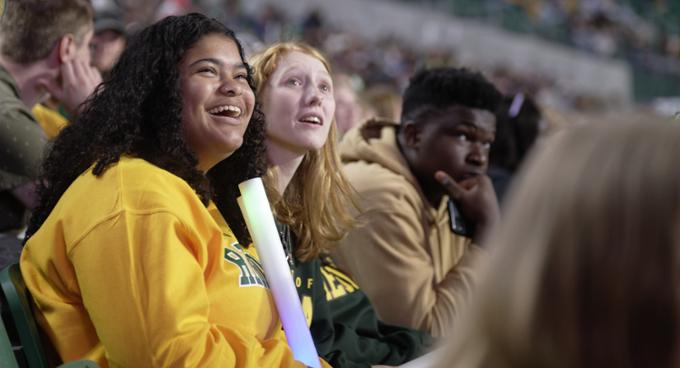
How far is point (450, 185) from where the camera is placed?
3.63m

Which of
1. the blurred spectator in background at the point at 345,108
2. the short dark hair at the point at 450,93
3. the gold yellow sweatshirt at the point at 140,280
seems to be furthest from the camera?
the blurred spectator in background at the point at 345,108

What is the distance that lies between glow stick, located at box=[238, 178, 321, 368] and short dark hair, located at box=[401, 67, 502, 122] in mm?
1497

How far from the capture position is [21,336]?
2168 mm

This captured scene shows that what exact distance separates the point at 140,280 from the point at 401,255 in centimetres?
A: 153

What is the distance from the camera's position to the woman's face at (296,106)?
310 cm

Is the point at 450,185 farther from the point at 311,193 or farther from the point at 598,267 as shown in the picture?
the point at 598,267

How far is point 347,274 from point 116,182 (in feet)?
4.27

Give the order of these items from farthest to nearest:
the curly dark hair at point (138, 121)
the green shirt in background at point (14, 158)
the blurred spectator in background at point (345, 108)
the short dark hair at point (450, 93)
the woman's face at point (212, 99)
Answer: the blurred spectator in background at point (345, 108)
the short dark hair at point (450, 93)
the green shirt in background at point (14, 158)
the woman's face at point (212, 99)
the curly dark hair at point (138, 121)

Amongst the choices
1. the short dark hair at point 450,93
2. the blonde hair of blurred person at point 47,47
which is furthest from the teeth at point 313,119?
the blonde hair of blurred person at point 47,47

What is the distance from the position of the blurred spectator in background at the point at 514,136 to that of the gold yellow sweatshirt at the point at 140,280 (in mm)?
3466

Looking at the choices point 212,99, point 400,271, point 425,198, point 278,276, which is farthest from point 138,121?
point 425,198

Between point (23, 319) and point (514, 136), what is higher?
point (514, 136)

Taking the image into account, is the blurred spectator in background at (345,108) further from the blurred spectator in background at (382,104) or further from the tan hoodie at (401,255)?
the tan hoodie at (401,255)

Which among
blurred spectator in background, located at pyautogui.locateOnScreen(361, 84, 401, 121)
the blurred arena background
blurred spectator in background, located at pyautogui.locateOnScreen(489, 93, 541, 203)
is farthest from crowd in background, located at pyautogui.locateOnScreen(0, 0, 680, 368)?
the blurred arena background
